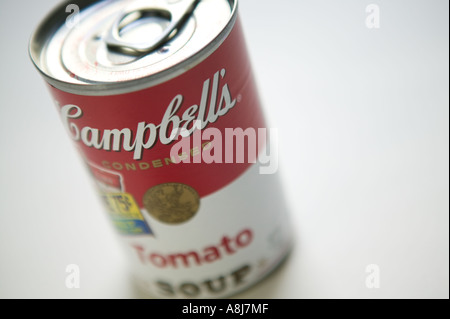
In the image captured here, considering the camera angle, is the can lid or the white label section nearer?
the can lid

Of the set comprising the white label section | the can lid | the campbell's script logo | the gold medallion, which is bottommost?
the white label section

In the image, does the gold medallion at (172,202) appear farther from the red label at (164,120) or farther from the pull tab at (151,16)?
the pull tab at (151,16)

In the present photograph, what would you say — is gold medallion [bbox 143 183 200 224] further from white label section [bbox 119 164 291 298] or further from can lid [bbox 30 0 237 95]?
can lid [bbox 30 0 237 95]

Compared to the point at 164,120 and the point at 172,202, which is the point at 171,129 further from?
the point at 172,202

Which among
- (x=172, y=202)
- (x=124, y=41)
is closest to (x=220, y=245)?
(x=172, y=202)

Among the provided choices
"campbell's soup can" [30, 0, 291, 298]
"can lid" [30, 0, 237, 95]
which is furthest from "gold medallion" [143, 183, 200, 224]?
"can lid" [30, 0, 237, 95]
